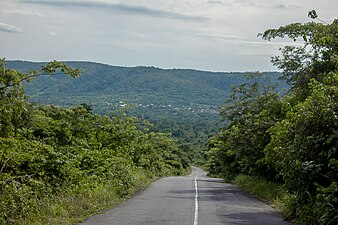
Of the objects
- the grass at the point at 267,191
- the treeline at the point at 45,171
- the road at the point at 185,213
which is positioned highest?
the treeline at the point at 45,171

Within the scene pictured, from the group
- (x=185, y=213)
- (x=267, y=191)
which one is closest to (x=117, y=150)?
(x=267, y=191)

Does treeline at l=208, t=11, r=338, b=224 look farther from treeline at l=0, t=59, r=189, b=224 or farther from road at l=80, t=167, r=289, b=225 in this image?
treeline at l=0, t=59, r=189, b=224

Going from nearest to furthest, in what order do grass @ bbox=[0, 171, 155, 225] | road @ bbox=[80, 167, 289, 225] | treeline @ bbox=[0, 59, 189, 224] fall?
treeline @ bbox=[0, 59, 189, 224] < grass @ bbox=[0, 171, 155, 225] < road @ bbox=[80, 167, 289, 225]

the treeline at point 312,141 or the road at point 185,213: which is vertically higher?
the treeline at point 312,141

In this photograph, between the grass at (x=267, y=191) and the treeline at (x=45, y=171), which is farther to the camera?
the grass at (x=267, y=191)

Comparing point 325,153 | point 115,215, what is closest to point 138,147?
point 115,215

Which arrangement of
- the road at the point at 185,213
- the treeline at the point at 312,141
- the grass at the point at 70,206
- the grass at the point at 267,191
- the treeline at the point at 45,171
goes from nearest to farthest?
the treeline at the point at 45,171 → the grass at the point at 70,206 → the treeline at the point at 312,141 → the road at the point at 185,213 → the grass at the point at 267,191

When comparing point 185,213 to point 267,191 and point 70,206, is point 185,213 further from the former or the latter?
point 267,191

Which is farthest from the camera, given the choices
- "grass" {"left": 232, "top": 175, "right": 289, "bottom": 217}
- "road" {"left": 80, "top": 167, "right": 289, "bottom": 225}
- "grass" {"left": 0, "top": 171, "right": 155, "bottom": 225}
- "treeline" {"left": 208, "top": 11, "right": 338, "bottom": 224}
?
"grass" {"left": 232, "top": 175, "right": 289, "bottom": 217}

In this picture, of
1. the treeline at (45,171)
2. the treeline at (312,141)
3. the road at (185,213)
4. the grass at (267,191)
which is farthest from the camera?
the grass at (267,191)

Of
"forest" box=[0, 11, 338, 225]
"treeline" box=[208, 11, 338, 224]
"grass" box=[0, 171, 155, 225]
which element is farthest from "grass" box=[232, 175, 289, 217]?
"grass" box=[0, 171, 155, 225]

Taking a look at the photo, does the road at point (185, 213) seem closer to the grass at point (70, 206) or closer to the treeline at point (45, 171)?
the grass at point (70, 206)

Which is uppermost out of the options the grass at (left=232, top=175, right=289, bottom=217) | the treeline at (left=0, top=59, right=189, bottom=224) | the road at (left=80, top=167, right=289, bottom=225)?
the treeline at (left=0, top=59, right=189, bottom=224)

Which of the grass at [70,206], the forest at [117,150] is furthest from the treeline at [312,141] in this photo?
the grass at [70,206]
